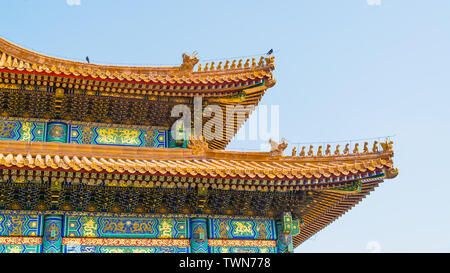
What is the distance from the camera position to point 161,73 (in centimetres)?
2064

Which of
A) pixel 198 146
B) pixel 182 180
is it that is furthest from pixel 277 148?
pixel 182 180

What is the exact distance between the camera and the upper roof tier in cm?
1773

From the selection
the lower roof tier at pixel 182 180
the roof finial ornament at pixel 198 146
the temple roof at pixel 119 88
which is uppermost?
the temple roof at pixel 119 88

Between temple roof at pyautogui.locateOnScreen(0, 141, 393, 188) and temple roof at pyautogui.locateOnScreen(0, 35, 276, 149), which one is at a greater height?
temple roof at pyautogui.locateOnScreen(0, 35, 276, 149)

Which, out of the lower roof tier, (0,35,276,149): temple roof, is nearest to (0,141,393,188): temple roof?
the lower roof tier

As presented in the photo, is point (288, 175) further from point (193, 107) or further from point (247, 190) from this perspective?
point (193, 107)

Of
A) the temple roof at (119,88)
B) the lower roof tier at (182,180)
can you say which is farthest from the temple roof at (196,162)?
the temple roof at (119,88)

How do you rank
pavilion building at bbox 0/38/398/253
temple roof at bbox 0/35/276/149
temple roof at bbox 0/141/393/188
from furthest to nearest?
temple roof at bbox 0/35/276/149, pavilion building at bbox 0/38/398/253, temple roof at bbox 0/141/393/188

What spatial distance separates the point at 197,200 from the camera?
53.3 feet

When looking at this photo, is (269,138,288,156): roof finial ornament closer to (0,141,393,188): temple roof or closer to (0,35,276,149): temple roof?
(0,141,393,188): temple roof

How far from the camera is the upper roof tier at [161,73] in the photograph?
17734mm

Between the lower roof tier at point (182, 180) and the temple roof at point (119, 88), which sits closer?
the lower roof tier at point (182, 180)

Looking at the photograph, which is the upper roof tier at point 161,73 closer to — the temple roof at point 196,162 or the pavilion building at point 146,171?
the pavilion building at point 146,171

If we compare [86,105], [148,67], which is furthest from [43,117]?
[148,67]
